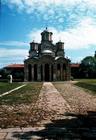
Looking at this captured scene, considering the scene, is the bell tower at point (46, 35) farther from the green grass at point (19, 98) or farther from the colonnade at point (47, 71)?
the green grass at point (19, 98)

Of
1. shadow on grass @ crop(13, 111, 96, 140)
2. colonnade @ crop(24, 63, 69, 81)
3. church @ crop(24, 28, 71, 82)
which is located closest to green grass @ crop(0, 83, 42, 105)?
shadow on grass @ crop(13, 111, 96, 140)

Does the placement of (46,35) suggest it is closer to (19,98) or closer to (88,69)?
(88,69)

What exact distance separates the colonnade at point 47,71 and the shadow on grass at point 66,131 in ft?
249

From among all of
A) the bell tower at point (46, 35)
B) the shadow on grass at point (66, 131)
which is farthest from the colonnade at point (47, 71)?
the shadow on grass at point (66, 131)

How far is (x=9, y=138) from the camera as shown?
7.53 meters

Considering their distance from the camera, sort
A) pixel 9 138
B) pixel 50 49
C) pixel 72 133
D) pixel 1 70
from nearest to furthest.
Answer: pixel 9 138, pixel 72 133, pixel 50 49, pixel 1 70

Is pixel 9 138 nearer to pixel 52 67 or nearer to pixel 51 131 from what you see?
pixel 51 131

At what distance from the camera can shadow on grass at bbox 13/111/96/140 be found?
765cm

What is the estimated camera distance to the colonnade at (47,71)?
86188mm

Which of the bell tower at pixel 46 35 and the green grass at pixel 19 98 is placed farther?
the bell tower at pixel 46 35

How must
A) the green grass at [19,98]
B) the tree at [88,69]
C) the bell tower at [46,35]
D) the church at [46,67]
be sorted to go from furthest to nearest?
the tree at [88,69] → the bell tower at [46,35] → the church at [46,67] → the green grass at [19,98]

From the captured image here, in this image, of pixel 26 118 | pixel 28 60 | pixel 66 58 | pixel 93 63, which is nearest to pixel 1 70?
pixel 28 60

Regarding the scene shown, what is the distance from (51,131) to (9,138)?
1.36 m

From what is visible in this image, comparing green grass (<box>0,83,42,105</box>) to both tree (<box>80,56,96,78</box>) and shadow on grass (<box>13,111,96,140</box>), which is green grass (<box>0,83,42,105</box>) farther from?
tree (<box>80,56,96,78</box>)
